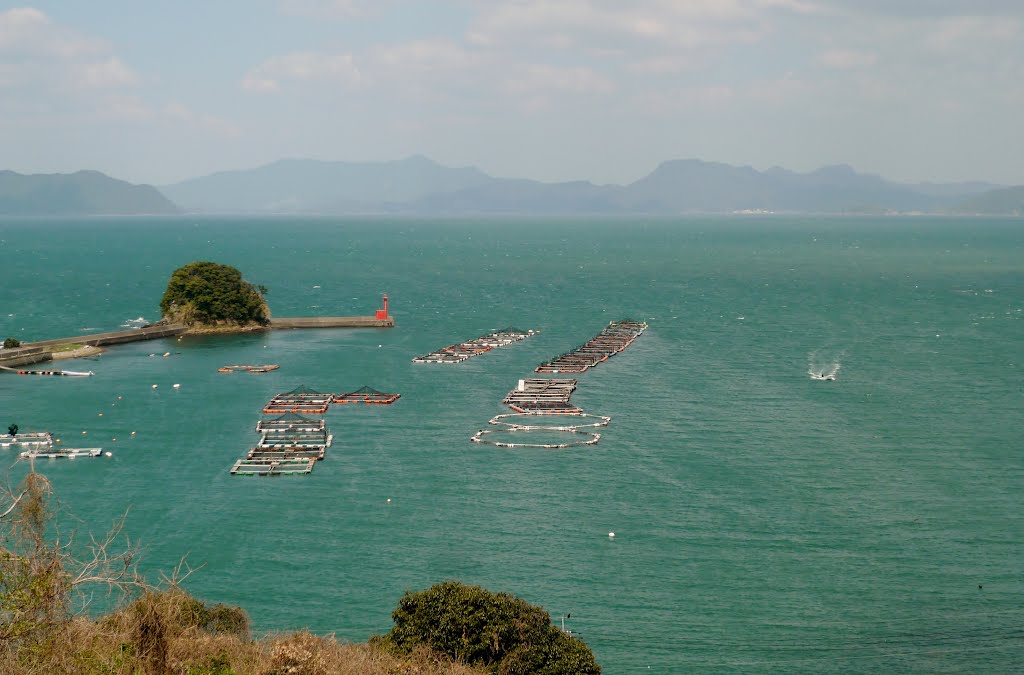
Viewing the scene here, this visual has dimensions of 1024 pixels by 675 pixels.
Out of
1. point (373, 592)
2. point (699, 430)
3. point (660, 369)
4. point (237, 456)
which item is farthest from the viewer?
point (660, 369)

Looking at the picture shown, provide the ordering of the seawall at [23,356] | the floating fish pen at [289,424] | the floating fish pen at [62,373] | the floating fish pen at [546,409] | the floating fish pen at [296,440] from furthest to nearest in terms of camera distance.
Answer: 1. the seawall at [23,356]
2. the floating fish pen at [62,373]
3. the floating fish pen at [546,409]
4. the floating fish pen at [289,424]
5. the floating fish pen at [296,440]

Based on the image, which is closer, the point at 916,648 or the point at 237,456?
the point at 916,648

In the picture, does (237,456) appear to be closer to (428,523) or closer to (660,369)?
(428,523)

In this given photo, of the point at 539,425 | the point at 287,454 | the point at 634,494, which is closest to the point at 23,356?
the point at 287,454

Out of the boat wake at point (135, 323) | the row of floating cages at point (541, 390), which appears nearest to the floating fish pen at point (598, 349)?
the row of floating cages at point (541, 390)

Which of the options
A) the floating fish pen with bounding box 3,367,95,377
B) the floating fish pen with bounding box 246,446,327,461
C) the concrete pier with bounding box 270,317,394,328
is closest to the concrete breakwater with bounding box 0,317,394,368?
the concrete pier with bounding box 270,317,394,328

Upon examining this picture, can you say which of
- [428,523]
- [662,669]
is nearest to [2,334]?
[428,523]

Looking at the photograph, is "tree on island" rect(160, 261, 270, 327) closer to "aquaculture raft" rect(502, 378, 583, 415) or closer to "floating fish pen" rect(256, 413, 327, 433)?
"aquaculture raft" rect(502, 378, 583, 415)

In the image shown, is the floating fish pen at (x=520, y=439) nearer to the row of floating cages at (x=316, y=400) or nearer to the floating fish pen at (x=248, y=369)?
the row of floating cages at (x=316, y=400)
